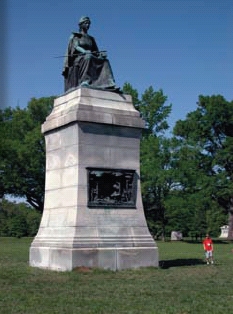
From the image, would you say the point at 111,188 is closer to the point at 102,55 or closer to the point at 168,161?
the point at 102,55

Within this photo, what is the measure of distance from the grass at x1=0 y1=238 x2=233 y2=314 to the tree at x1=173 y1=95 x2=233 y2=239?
120 ft

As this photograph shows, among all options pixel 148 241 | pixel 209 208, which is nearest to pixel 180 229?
pixel 209 208

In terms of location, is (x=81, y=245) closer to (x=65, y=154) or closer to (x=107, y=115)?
(x=65, y=154)

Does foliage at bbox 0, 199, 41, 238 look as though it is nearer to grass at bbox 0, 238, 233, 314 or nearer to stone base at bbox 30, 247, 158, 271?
stone base at bbox 30, 247, 158, 271

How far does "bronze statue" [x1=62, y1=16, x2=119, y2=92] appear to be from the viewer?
17.0 m

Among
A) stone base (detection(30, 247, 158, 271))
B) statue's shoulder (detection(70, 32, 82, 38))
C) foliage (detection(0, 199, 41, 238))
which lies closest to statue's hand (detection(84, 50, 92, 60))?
statue's shoulder (detection(70, 32, 82, 38))

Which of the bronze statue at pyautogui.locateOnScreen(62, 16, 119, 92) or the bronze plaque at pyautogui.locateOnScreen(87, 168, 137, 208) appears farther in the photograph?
the bronze statue at pyautogui.locateOnScreen(62, 16, 119, 92)

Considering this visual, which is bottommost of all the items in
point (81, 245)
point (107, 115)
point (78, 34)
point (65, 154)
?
point (81, 245)

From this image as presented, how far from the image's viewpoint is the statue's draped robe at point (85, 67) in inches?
669

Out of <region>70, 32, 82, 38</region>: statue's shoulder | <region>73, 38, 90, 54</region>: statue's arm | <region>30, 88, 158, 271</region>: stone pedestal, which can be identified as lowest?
<region>30, 88, 158, 271</region>: stone pedestal

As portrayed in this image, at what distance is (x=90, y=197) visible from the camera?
50.9ft

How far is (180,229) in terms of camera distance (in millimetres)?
53750

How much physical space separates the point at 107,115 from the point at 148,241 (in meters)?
4.07

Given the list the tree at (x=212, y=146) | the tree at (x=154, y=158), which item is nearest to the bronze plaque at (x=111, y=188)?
the tree at (x=154, y=158)
